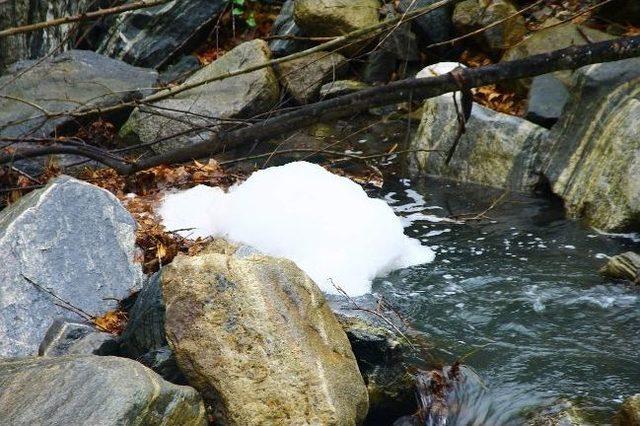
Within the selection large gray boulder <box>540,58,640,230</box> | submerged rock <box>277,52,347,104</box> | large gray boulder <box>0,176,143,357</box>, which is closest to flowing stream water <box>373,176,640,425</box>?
large gray boulder <box>540,58,640,230</box>

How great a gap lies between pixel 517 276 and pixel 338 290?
4.37 feet

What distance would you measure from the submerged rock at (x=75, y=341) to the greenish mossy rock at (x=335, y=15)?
21.6ft

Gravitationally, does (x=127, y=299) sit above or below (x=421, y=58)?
below

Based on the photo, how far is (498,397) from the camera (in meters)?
4.20

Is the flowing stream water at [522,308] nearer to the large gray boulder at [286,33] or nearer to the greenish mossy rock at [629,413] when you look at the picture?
the greenish mossy rock at [629,413]

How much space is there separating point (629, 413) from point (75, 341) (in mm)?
2866

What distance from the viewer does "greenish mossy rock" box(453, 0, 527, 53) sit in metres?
9.92

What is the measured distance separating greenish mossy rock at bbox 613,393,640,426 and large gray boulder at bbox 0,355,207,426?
1.89 meters

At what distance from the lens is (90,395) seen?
326 centimetres

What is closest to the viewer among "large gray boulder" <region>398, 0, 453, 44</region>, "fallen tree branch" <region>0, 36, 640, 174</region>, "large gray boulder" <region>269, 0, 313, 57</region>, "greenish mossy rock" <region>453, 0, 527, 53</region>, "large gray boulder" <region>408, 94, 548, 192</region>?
"fallen tree branch" <region>0, 36, 640, 174</region>

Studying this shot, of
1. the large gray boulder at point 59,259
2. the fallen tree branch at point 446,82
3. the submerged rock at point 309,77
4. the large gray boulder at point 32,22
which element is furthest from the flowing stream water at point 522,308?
the large gray boulder at point 32,22

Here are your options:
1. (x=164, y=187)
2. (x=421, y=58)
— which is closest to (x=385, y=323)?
(x=164, y=187)

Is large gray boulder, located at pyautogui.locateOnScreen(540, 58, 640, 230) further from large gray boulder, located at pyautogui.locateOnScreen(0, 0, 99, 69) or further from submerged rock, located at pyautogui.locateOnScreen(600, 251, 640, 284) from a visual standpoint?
large gray boulder, located at pyautogui.locateOnScreen(0, 0, 99, 69)

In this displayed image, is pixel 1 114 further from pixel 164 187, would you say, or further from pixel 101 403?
pixel 101 403
